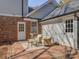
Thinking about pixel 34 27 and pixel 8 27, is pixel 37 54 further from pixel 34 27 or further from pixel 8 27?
pixel 34 27

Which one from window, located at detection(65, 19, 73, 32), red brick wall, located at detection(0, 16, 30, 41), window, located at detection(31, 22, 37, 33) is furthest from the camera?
window, located at detection(31, 22, 37, 33)

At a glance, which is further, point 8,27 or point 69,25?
point 8,27

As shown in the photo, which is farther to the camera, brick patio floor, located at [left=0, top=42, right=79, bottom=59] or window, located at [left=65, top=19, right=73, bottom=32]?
window, located at [left=65, top=19, right=73, bottom=32]

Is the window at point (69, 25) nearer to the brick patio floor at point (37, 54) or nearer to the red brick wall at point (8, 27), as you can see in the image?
the brick patio floor at point (37, 54)

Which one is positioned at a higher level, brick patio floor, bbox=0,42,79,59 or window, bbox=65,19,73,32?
window, bbox=65,19,73,32

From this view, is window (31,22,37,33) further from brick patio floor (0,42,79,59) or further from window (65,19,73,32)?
brick patio floor (0,42,79,59)

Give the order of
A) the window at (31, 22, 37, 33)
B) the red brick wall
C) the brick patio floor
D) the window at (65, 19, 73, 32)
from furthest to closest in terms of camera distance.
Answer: the window at (31, 22, 37, 33) → the red brick wall → the window at (65, 19, 73, 32) → the brick patio floor

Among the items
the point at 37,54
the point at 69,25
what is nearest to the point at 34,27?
the point at 69,25

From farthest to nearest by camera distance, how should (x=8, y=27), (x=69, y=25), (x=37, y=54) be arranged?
(x=8, y=27) < (x=69, y=25) < (x=37, y=54)

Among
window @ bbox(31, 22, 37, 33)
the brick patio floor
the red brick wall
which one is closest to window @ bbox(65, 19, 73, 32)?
Answer: the brick patio floor

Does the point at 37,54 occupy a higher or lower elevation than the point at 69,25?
lower

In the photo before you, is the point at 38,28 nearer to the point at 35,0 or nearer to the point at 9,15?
the point at 9,15

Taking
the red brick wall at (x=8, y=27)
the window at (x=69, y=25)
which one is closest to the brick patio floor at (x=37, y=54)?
the window at (x=69, y=25)

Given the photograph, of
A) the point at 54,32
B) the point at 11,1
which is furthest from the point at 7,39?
the point at 54,32
